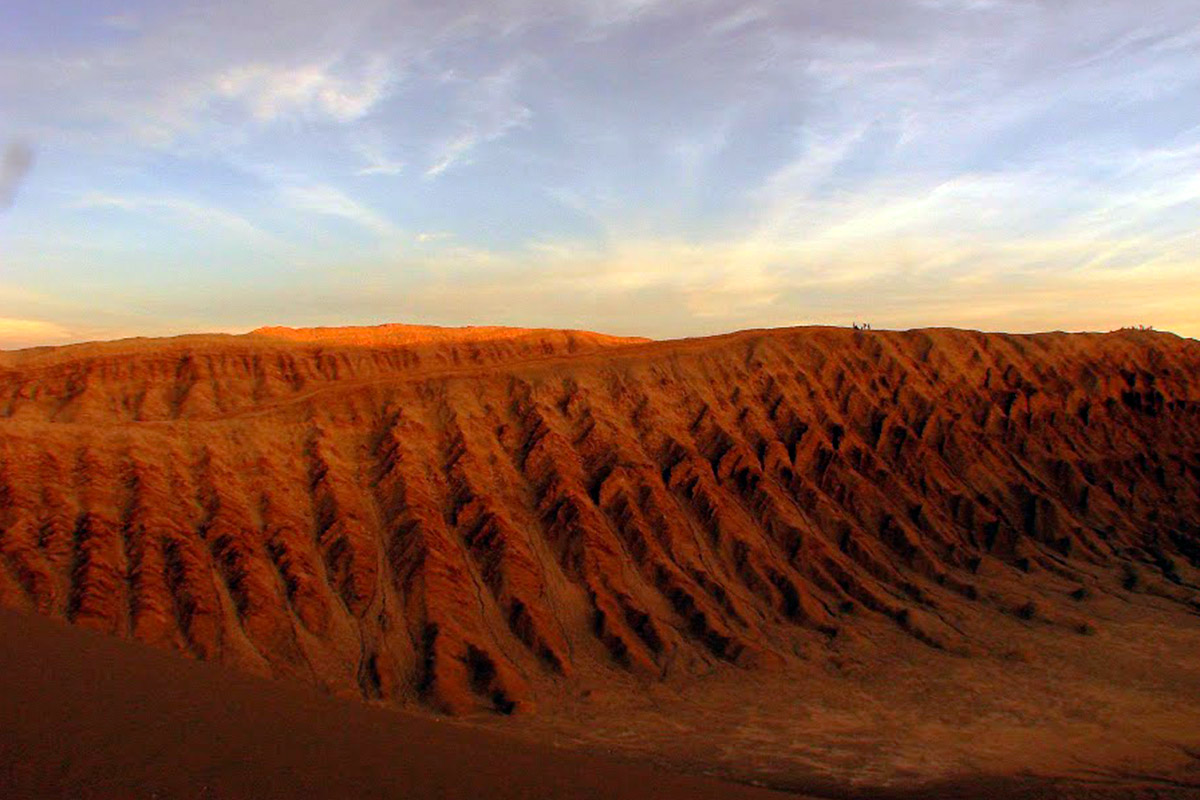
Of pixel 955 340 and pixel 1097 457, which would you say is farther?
pixel 955 340

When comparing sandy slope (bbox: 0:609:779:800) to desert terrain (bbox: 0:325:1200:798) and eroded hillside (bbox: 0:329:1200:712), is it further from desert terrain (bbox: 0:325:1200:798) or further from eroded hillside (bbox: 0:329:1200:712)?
eroded hillside (bbox: 0:329:1200:712)

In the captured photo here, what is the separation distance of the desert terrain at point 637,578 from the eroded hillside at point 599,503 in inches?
3.8

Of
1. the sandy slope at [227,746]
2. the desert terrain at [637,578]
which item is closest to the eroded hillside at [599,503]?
the desert terrain at [637,578]

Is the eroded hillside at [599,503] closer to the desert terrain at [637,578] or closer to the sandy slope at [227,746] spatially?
the desert terrain at [637,578]

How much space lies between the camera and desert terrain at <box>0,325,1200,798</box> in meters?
8.49

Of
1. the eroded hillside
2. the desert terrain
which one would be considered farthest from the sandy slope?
the eroded hillside

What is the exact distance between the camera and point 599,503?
2544 centimetres

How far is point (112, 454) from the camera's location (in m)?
20.3

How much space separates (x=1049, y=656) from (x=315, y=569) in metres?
18.5

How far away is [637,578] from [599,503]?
8.65 ft

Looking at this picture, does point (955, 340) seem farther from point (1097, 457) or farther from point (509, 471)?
point (509, 471)

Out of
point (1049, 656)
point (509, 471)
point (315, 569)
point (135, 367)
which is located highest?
point (135, 367)

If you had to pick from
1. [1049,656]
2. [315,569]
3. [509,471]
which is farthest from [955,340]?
[315,569]

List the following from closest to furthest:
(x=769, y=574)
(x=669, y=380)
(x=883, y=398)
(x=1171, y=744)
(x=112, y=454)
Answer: (x=1171, y=744), (x=112, y=454), (x=769, y=574), (x=669, y=380), (x=883, y=398)
